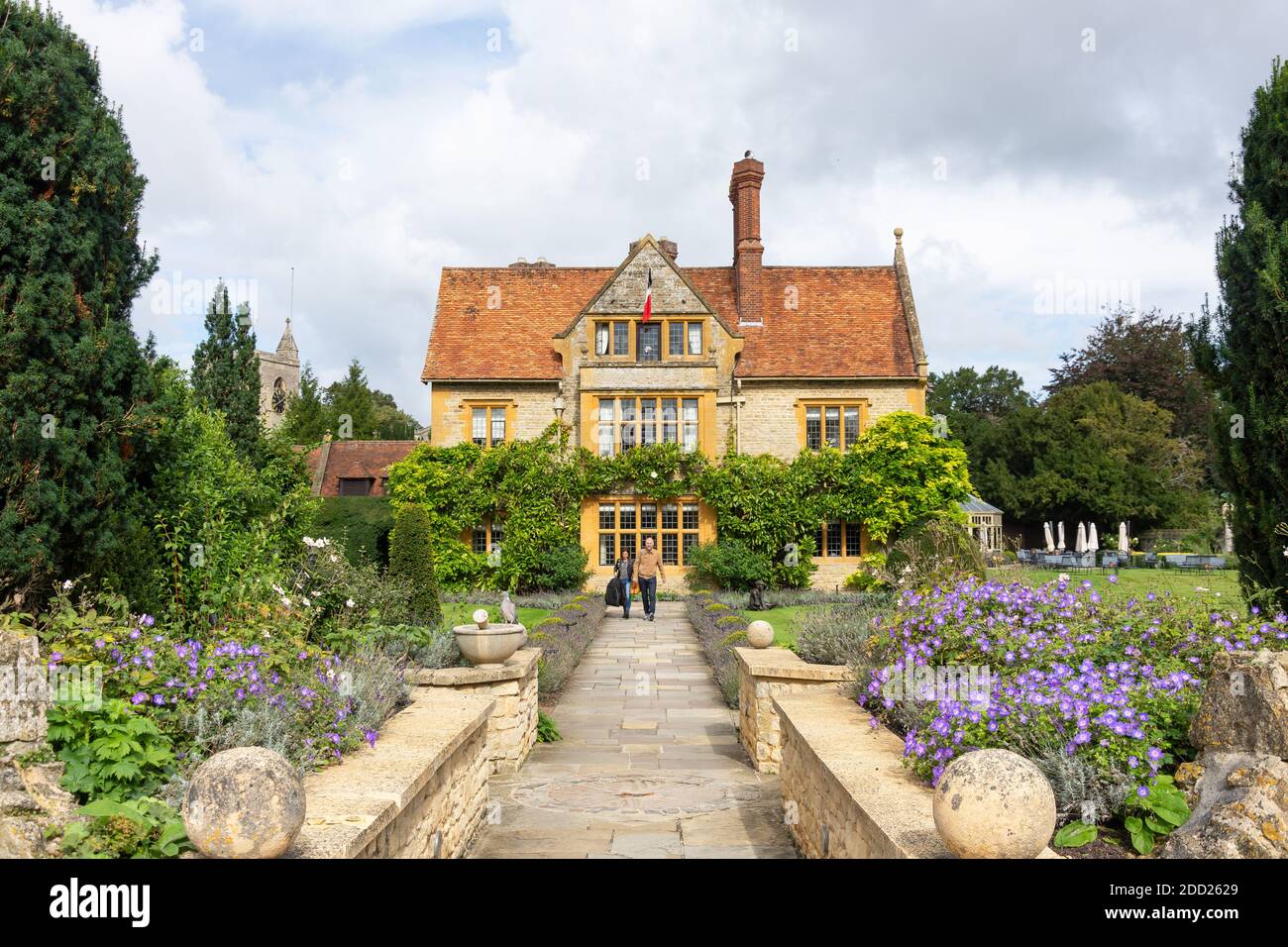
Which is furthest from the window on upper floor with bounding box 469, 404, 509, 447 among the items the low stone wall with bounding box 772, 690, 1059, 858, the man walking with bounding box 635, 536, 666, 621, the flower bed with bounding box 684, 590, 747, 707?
the low stone wall with bounding box 772, 690, 1059, 858

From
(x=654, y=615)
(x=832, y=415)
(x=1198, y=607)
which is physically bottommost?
(x=654, y=615)

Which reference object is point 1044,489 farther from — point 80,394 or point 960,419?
point 80,394

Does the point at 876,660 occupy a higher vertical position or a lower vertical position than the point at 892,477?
lower

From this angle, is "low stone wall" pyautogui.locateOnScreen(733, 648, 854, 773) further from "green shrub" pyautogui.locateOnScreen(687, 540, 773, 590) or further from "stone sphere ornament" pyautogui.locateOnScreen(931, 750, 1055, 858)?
"green shrub" pyautogui.locateOnScreen(687, 540, 773, 590)

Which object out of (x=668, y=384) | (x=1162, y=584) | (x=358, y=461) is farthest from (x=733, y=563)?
(x=358, y=461)

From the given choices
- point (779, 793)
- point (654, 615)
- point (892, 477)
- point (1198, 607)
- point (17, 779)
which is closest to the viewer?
point (17, 779)

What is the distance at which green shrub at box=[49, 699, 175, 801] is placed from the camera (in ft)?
13.9

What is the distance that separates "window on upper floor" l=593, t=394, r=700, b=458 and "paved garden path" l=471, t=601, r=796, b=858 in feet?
41.4

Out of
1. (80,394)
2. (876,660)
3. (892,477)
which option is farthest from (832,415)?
(80,394)

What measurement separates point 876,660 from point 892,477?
1733 centimetres

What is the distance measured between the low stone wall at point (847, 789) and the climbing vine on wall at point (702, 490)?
1674cm

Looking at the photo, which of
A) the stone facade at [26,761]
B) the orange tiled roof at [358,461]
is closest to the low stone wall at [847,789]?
the stone facade at [26,761]

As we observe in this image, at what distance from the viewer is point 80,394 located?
311 inches
